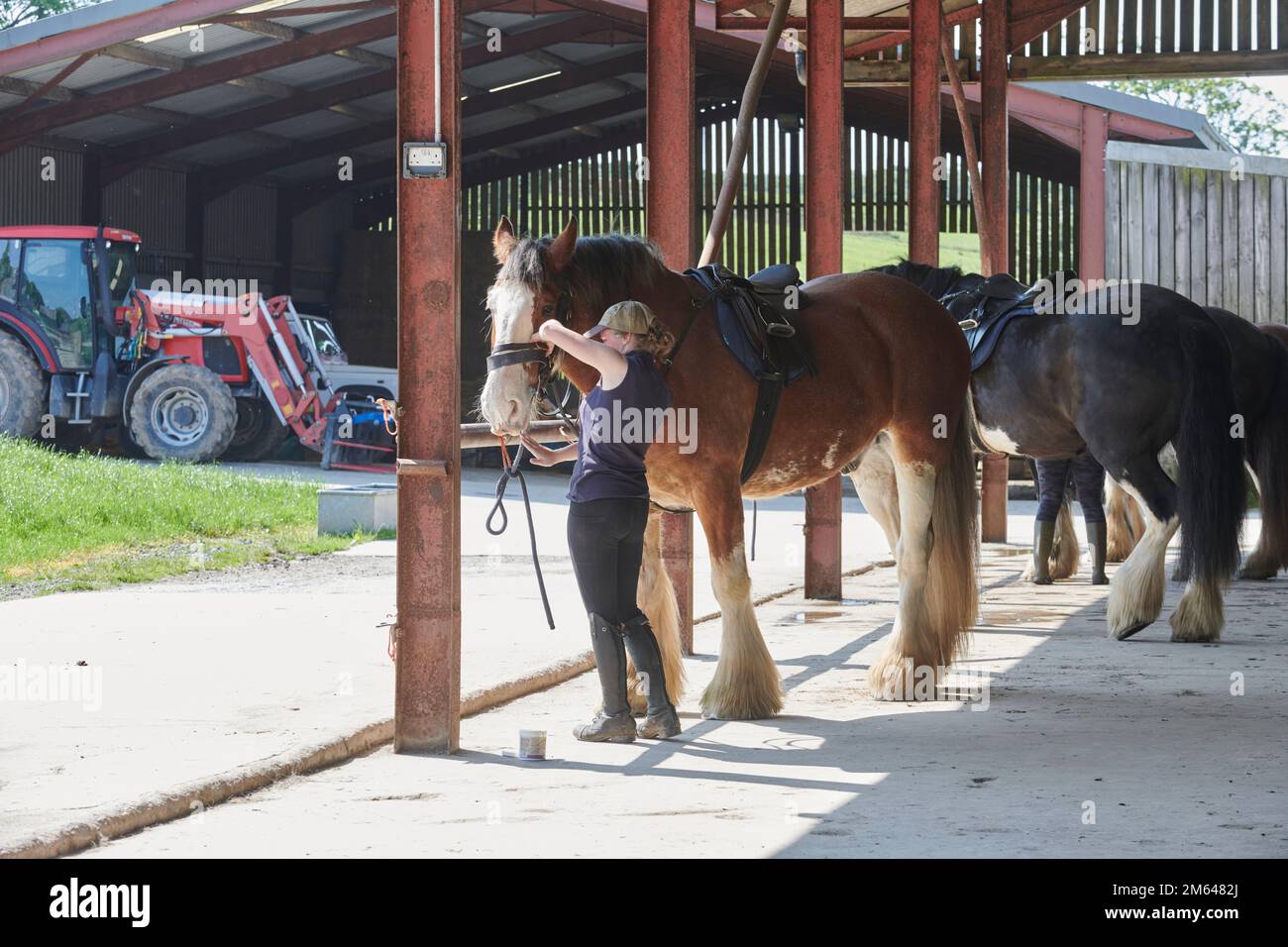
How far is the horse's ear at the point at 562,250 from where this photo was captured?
6.07m

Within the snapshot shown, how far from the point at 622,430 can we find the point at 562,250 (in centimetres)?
73

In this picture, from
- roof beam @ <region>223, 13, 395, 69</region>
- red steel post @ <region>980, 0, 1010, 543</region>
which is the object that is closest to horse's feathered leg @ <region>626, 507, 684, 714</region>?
red steel post @ <region>980, 0, 1010, 543</region>

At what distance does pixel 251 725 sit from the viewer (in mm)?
6195

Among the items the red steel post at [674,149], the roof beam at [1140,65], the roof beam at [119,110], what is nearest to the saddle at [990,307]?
the red steel post at [674,149]

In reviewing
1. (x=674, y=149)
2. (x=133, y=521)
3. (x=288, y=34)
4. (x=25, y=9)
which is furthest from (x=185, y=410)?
(x=25, y=9)

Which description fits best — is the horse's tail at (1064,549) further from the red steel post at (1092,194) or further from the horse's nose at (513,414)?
the red steel post at (1092,194)

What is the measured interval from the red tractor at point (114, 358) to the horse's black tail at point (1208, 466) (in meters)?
15.3

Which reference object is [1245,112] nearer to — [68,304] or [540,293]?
[68,304]

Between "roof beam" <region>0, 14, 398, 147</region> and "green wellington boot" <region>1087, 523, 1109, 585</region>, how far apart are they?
47.4 ft

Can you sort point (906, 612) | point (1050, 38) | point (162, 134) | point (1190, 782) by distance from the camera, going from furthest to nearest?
point (162, 134)
point (1050, 38)
point (906, 612)
point (1190, 782)

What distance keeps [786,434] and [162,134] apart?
22578 millimetres
